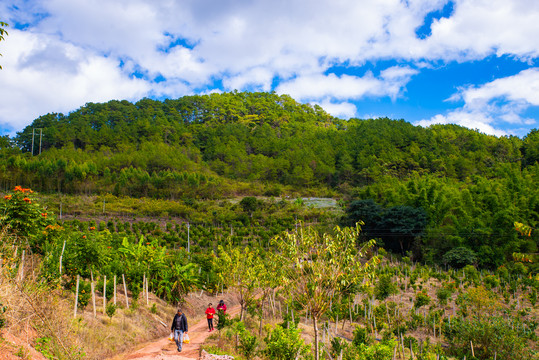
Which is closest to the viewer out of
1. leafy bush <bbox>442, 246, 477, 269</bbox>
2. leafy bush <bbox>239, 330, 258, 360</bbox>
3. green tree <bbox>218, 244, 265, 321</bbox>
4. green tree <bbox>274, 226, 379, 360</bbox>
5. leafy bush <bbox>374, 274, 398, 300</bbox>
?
green tree <bbox>274, 226, 379, 360</bbox>

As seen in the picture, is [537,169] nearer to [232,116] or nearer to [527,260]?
[527,260]

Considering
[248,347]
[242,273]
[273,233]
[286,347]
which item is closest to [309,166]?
[273,233]

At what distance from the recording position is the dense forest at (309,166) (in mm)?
36625

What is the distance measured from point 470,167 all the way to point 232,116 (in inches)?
2510

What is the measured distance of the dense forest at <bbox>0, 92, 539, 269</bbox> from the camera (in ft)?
120

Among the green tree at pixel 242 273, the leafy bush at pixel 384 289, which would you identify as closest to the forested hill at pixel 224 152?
the leafy bush at pixel 384 289

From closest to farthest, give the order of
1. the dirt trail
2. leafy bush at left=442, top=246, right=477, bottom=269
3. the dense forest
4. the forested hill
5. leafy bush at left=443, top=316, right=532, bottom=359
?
the dirt trail → leafy bush at left=443, top=316, right=532, bottom=359 → leafy bush at left=442, top=246, right=477, bottom=269 → the dense forest → the forested hill

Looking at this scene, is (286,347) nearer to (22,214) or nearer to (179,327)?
(179,327)

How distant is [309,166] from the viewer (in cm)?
7044

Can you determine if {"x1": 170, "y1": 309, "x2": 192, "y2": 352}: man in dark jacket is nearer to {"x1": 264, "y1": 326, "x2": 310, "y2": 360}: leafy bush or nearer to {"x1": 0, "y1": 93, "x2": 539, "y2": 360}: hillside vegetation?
{"x1": 0, "y1": 93, "x2": 539, "y2": 360}: hillside vegetation

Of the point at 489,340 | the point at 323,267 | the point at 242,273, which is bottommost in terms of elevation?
the point at 489,340

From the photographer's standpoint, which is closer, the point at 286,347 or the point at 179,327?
the point at 286,347

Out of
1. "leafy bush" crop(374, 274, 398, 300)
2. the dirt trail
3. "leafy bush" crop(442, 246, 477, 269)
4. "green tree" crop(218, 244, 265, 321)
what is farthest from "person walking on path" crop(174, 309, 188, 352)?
"leafy bush" crop(442, 246, 477, 269)

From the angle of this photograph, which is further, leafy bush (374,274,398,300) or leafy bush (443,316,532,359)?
leafy bush (374,274,398,300)
